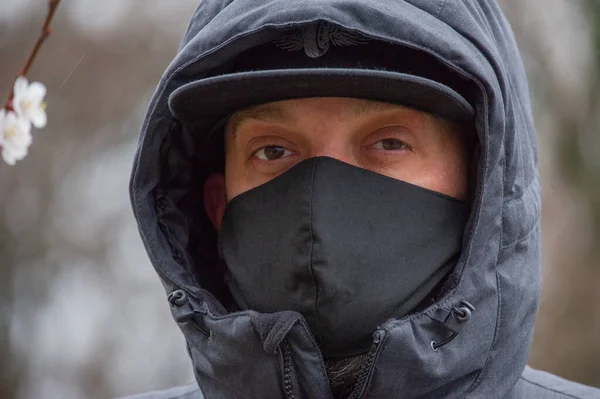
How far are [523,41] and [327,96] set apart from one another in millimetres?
5102

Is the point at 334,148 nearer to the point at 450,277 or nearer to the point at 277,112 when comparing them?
the point at 277,112

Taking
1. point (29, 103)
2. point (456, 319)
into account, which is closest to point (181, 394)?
point (456, 319)

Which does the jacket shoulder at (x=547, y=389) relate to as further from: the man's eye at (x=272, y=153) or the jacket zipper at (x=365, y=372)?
the man's eye at (x=272, y=153)

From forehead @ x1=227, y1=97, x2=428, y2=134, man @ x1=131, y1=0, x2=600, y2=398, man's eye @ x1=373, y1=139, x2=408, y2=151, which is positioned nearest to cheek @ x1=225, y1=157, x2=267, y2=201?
man @ x1=131, y1=0, x2=600, y2=398

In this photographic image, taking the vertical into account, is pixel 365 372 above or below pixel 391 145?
below

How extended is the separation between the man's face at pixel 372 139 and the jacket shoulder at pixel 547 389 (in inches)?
21.4

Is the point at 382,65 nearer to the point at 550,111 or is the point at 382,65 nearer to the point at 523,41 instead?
the point at 523,41

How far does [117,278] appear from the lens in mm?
7867

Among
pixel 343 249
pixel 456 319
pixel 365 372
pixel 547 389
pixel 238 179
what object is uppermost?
pixel 238 179

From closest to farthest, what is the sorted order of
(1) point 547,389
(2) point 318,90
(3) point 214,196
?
(2) point 318,90 → (1) point 547,389 → (3) point 214,196

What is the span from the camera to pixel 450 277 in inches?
88.6

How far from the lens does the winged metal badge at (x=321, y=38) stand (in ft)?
7.50

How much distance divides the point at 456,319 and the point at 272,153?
0.69 meters

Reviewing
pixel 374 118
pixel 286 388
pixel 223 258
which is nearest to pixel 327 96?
pixel 374 118
